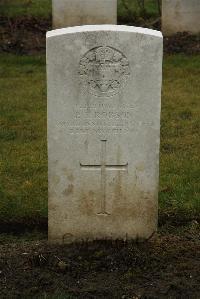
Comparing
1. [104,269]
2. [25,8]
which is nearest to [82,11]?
[25,8]

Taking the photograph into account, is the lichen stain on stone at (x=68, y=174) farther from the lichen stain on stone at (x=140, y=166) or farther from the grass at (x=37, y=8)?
the grass at (x=37, y=8)

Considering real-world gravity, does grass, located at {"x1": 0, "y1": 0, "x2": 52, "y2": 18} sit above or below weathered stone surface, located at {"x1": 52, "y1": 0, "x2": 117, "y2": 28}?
above

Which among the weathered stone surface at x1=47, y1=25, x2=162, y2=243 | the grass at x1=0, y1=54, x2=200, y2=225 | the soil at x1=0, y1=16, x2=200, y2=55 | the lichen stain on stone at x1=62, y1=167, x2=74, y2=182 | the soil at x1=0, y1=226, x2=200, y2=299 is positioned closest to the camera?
the soil at x1=0, y1=226, x2=200, y2=299

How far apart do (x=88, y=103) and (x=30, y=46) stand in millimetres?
6714

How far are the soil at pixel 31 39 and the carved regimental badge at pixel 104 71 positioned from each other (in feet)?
20.7

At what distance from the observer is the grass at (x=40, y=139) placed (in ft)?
18.5

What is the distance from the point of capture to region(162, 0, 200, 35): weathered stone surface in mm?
11359

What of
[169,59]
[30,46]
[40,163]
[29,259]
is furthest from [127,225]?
[30,46]

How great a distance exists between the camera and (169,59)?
34.3ft

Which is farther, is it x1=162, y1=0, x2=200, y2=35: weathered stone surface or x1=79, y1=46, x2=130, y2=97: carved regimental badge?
x1=162, y1=0, x2=200, y2=35: weathered stone surface

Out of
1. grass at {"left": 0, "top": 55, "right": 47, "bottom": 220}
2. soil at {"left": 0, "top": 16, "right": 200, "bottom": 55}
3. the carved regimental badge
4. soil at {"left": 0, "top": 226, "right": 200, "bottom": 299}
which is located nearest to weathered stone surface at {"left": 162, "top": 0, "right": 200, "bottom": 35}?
soil at {"left": 0, "top": 16, "right": 200, "bottom": 55}

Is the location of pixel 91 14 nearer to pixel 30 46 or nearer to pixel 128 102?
pixel 30 46

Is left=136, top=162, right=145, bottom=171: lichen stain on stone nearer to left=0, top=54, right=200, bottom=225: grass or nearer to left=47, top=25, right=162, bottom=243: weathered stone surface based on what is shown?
left=47, top=25, right=162, bottom=243: weathered stone surface

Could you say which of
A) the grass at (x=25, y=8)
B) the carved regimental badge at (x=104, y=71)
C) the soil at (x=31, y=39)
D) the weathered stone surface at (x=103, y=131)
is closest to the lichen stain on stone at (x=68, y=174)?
the weathered stone surface at (x=103, y=131)
